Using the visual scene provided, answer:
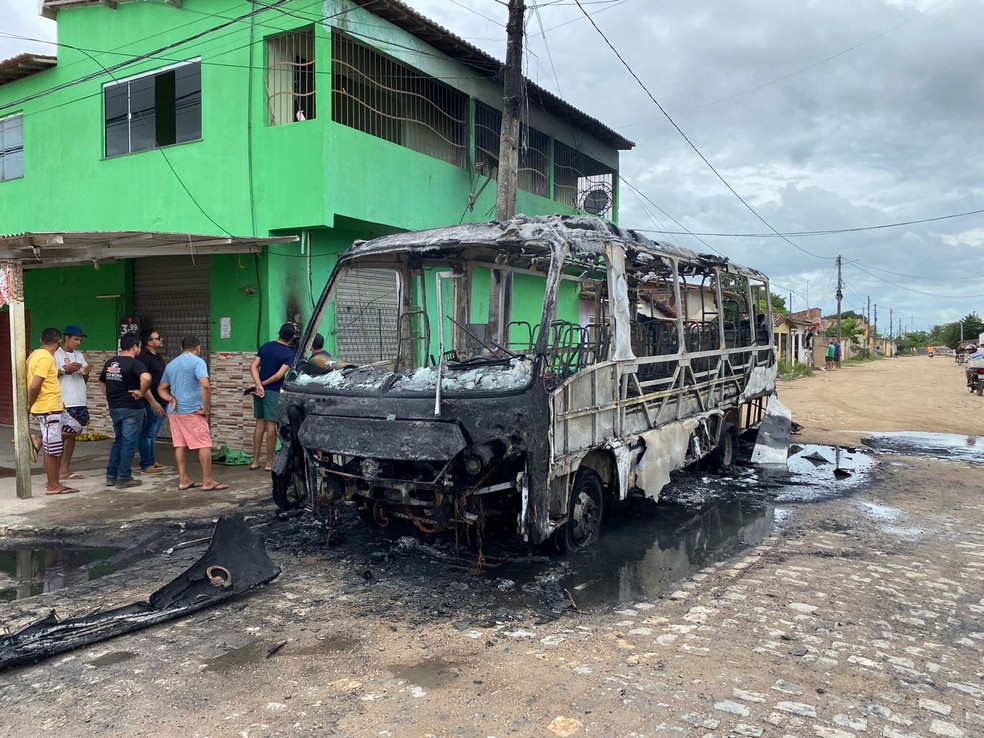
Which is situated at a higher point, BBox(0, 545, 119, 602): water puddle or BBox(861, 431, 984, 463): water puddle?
BBox(861, 431, 984, 463): water puddle

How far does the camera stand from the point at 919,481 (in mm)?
8102

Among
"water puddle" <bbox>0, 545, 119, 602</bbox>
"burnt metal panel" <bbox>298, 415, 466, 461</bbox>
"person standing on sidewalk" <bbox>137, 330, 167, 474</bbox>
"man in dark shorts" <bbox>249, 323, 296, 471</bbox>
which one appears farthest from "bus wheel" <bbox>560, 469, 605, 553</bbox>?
"person standing on sidewalk" <bbox>137, 330, 167, 474</bbox>

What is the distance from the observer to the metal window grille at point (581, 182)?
15.2 meters

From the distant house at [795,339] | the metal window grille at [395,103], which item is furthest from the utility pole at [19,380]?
the distant house at [795,339]

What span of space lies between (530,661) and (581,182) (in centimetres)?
1504

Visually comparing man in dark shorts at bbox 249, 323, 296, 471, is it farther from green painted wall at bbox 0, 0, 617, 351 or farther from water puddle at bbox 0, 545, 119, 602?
water puddle at bbox 0, 545, 119, 602

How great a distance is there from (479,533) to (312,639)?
1232 mm

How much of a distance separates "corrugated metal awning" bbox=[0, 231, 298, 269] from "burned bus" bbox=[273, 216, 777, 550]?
207 centimetres

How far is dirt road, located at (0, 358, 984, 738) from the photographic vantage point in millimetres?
3047

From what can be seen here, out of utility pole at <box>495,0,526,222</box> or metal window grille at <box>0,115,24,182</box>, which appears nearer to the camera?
utility pole at <box>495,0,526,222</box>

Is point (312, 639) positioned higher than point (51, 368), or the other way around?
point (51, 368)

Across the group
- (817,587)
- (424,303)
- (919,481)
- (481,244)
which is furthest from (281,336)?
(919,481)

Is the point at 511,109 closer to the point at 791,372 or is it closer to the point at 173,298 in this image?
the point at 173,298

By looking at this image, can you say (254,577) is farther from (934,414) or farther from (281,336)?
(934,414)
